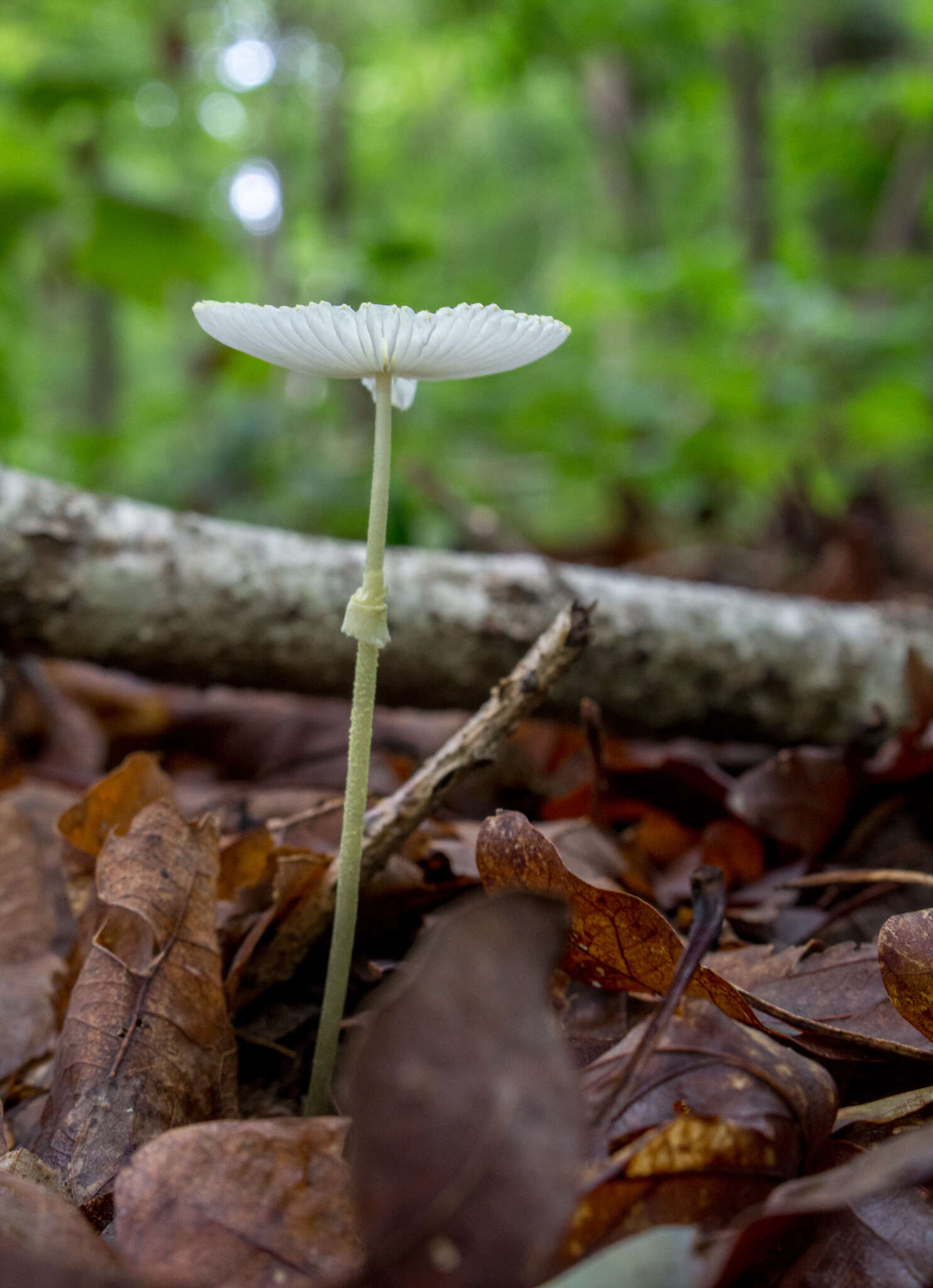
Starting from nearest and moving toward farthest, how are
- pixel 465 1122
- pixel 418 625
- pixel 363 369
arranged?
1. pixel 465 1122
2. pixel 363 369
3. pixel 418 625

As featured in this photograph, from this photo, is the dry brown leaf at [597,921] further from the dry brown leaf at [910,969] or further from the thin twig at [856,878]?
the thin twig at [856,878]

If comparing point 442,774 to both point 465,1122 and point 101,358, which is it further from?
point 101,358

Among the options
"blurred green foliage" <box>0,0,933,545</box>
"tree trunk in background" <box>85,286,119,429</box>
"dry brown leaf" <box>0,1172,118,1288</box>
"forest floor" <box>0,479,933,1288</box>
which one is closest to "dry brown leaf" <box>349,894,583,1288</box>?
"forest floor" <box>0,479,933,1288</box>

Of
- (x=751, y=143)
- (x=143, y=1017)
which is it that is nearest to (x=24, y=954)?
(x=143, y=1017)

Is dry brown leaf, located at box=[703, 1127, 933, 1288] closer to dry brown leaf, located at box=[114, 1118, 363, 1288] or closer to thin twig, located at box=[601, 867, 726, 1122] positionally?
thin twig, located at box=[601, 867, 726, 1122]

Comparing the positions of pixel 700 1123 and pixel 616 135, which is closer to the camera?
pixel 700 1123

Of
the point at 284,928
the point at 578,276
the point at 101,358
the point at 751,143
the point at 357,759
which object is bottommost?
the point at 284,928

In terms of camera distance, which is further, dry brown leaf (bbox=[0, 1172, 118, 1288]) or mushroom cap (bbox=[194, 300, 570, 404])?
mushroom cap (bbox=[194, 300, 570, 404])
